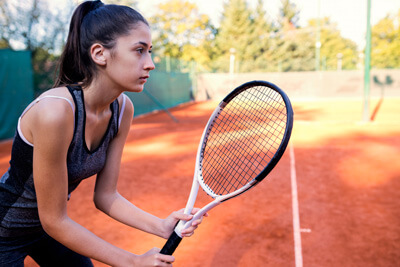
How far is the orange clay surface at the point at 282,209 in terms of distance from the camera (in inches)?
112

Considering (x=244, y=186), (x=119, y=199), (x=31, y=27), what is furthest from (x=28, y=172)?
(x=31, y=27)

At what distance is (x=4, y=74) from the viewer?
793cm

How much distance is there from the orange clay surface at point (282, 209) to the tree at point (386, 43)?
33.9 metres

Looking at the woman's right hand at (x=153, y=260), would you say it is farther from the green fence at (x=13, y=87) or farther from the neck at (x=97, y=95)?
the green fence at (x=13, y=87)

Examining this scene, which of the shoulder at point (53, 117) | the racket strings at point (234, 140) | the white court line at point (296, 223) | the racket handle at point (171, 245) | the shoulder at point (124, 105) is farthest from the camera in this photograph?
the white court line at point (296, 223)

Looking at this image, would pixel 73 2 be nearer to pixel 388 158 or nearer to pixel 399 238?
pixel 388 158

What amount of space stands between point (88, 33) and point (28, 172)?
1.66 feet

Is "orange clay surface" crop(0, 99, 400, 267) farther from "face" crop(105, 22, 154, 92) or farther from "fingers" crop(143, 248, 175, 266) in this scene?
"face" crop(105, 22, 154, 92)

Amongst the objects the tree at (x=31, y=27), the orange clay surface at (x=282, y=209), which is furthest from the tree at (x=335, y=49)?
the orange clay surface at (x=282, y=209)

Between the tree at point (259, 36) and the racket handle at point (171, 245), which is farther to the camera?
the tree at point (259, 36)

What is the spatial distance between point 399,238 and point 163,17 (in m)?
33.0

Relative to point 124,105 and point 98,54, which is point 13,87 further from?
point 98,54

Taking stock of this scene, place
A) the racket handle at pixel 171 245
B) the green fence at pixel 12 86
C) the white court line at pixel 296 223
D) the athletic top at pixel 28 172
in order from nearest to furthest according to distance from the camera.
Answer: the athletic top at pixel 28 172 → the racket handle at pixel 171 245 → the white court line at pixel 296 223 → the green fence at pixel 12 86

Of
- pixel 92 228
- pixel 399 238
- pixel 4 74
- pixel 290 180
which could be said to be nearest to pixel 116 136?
pixel 92 228
